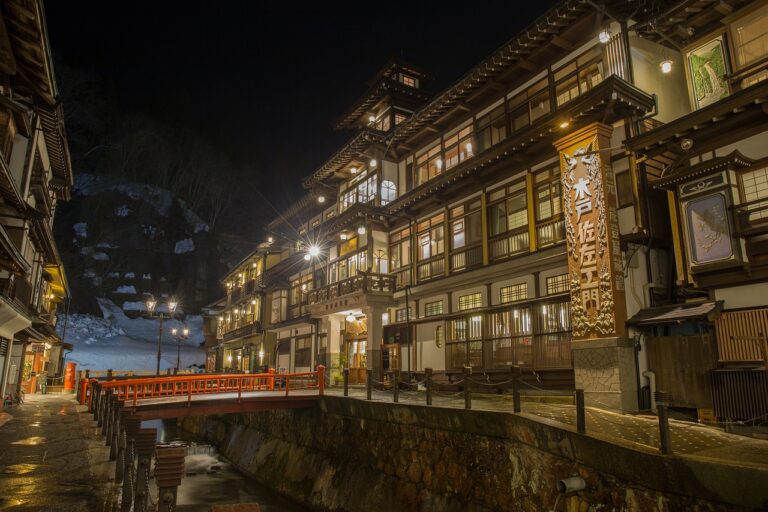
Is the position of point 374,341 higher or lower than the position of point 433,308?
lower

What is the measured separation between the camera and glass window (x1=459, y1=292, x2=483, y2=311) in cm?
2199

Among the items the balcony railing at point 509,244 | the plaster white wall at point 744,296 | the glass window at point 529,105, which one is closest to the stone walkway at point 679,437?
the plaster white wall at point 744,296

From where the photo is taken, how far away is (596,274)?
628 inches

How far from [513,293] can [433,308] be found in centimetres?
532

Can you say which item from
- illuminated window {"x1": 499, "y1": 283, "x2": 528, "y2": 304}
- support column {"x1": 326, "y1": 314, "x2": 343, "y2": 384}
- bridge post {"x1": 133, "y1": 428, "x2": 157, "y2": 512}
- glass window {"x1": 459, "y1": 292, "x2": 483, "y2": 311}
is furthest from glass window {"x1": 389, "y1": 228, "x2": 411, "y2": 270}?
bridge post {"x1": 133, "y1": 428, "x2": 157, "y2": 512}

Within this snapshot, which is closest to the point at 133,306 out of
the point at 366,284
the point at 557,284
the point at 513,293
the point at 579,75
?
the point at 366,284

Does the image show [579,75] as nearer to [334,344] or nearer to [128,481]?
[128,481]

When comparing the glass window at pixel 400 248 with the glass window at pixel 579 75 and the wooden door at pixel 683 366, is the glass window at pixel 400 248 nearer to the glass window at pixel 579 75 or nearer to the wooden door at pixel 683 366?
the glass window at pixel 579 75

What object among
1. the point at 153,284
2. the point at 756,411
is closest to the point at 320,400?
the point at 756,411

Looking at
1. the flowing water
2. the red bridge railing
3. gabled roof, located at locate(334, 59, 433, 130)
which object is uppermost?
gabled roof, located at locate(334, 59, 433, 130)

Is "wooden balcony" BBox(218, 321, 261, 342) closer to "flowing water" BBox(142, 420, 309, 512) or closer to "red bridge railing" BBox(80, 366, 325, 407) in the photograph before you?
"flowing water" BBox(142, 420, 309, 512)

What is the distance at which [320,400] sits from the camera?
19938 millimetres

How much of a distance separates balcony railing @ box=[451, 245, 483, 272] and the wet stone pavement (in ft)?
51.9

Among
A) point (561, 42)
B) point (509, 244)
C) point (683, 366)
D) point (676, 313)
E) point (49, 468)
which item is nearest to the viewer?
point (49, 468)
